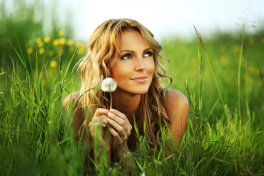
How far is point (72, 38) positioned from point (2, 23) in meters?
1.36

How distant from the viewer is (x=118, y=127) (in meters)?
2.15

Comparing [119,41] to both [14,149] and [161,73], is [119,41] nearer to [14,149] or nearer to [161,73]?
[161,73]

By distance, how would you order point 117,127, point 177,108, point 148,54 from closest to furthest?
point 117,127 → point 148,54 → point 177,108

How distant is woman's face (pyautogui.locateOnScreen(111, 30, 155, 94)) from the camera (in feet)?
7.75

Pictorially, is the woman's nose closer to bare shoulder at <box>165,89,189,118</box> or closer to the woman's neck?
the woman's neck

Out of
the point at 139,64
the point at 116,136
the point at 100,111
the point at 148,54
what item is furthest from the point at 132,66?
the point at 116,136

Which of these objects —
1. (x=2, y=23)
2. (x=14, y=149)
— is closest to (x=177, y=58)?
(x=2, y=23)

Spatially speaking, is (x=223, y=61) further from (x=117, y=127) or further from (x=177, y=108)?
(x=117, y=127)

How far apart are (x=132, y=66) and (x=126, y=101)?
1.68 feet

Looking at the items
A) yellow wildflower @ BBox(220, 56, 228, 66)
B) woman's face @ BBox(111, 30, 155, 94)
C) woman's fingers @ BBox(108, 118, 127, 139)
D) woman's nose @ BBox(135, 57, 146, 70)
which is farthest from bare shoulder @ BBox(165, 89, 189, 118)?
yellow wildflower @ BBox(220, 56, 228, 66)

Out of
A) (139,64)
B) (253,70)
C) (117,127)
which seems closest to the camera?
(117,127)

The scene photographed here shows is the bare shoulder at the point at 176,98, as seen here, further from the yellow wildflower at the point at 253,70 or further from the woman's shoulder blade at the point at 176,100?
the yellow wildflower at the point at 253,70

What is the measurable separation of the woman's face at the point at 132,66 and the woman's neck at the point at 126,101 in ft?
0.84

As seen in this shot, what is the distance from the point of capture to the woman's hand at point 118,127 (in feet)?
7.04
